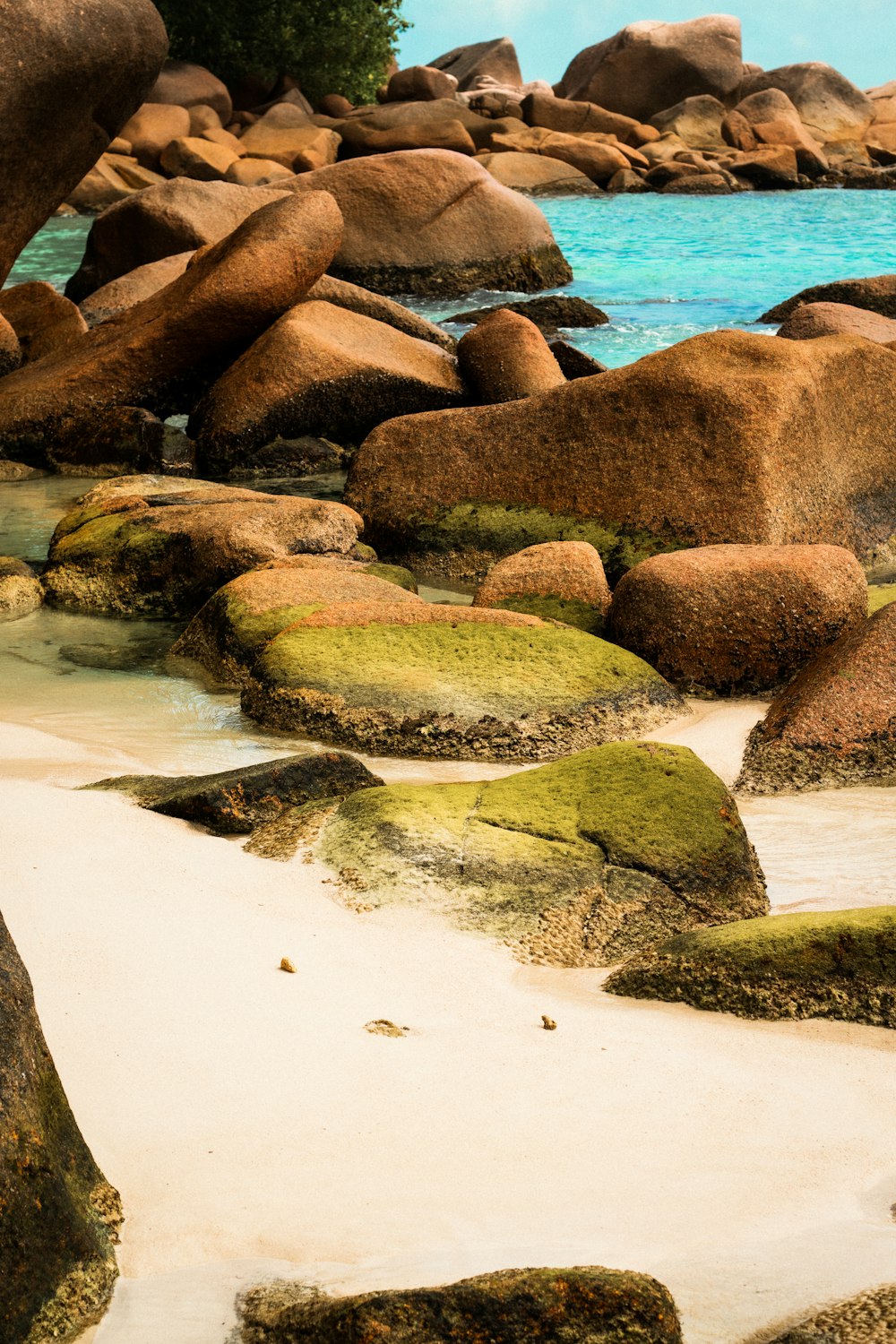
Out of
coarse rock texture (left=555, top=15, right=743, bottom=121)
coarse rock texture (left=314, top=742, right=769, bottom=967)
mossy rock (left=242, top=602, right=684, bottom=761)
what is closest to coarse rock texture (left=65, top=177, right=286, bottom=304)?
mossy rock (left=242, top=602, right=684, bottom=761)

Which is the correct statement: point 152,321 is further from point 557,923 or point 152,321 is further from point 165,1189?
point 165,1189

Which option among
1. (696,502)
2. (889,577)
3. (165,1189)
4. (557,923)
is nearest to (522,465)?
(696,502)

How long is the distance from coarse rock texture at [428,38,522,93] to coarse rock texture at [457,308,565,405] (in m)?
39.3

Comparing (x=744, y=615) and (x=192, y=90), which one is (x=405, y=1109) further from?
(x=192, y=90)

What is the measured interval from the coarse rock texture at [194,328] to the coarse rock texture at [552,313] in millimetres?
5033

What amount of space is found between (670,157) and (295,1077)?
36.8 metres

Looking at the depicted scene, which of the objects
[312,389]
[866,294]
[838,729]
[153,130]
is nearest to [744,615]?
[838,729]

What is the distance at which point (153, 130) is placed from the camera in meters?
30.5

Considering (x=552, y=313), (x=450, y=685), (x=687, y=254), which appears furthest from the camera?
(x=687, y=254)

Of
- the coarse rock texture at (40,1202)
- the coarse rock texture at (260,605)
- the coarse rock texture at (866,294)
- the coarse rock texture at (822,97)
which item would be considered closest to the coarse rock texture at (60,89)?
the coarse rock texture at (260,605)

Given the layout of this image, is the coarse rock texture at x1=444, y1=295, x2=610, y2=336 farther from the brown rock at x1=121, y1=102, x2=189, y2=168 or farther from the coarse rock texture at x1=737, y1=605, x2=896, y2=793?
the brown rock at x1=121, y1=102, x2=189, y2=168

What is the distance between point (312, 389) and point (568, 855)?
651 cm

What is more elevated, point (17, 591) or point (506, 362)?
point (506, 362)

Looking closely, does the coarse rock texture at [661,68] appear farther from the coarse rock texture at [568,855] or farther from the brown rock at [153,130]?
the coarse rock texture at [568,855]
